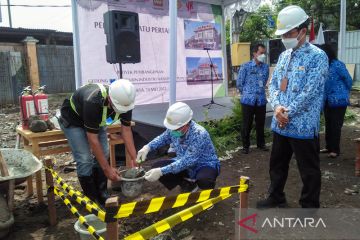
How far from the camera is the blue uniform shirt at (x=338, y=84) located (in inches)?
199

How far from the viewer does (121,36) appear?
19.5ft

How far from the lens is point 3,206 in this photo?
301 cm

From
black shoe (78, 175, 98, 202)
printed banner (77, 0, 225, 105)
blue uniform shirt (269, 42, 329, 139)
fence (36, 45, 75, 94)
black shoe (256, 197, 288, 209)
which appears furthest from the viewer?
fence (36, 45, 75, 94)

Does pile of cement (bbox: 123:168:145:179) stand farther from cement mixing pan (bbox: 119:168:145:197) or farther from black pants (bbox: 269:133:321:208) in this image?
black pants (bbox: 269:133:321:208)

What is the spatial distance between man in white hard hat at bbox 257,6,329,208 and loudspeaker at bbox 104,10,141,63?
3475 mm

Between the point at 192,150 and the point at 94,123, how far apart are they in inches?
37.4

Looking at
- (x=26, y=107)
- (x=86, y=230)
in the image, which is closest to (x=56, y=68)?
(x=26, y=107)

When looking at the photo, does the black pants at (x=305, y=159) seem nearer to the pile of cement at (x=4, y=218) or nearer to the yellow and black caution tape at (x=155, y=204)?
the yellow and black caution tape at (x=155, y=204)

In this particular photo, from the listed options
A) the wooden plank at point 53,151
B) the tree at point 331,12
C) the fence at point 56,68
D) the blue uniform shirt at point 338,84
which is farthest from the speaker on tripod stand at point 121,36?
the tree at point 331,12

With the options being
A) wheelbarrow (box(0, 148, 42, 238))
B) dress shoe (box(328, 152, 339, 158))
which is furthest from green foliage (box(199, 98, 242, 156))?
wheelbarrow (box(0, 148, 42, 238))

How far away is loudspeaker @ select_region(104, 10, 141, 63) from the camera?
5.80 m

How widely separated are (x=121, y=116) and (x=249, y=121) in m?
2.73

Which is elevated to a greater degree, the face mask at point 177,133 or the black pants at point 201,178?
the face mask at point 177,133

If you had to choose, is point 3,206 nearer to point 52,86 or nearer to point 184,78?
point 184,78
